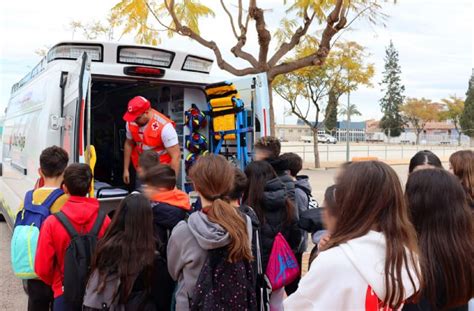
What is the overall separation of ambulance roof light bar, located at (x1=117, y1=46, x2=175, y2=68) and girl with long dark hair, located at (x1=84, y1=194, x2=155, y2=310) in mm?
2887

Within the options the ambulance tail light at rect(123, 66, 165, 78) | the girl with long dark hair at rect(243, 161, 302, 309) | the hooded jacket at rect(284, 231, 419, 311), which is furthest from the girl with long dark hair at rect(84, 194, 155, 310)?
the ambulance tail light at rect(123, 66, 165, 78)

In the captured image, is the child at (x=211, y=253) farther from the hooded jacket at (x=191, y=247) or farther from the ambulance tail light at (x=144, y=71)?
the ambulance tail light at (x=144, y=71)

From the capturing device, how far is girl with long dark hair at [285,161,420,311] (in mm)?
1661

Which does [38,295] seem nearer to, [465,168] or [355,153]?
[465,168]

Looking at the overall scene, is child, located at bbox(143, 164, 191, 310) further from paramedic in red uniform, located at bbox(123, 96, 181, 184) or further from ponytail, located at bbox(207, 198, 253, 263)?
paramedic in red uniform, located at bbox(123, 96, 181, 184)

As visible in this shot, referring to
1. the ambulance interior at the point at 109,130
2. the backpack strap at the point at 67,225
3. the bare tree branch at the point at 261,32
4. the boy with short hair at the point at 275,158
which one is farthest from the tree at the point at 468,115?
the backpack strap at the point at 67,225

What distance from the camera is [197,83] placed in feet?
18.5

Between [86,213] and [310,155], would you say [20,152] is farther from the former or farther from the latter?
[310,155]

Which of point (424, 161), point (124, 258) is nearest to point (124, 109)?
point (424, 161)

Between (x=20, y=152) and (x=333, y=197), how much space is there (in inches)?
224

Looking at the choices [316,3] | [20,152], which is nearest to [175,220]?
[20,152]

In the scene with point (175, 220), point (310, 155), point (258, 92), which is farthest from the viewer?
point (310, 155)

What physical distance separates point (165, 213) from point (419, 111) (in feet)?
238

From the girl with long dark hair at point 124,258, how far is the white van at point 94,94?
1.53 meters
